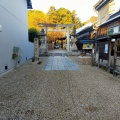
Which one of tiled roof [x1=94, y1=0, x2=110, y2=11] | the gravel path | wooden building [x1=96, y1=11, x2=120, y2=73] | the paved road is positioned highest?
tiled roof [x1=94, y1=0, x2=110, y2=11]

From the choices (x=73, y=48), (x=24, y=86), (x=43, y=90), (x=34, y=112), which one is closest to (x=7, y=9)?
(x=24, y=86)

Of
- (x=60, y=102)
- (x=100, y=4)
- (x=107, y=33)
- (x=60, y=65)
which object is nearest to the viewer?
(x=60, y=102)

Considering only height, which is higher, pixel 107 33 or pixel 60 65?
pixel 107 33

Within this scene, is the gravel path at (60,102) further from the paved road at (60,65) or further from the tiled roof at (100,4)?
the tiled roof at (100,4)

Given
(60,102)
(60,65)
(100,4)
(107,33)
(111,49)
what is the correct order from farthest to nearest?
(100,4) < (60,65) < (107,33) < (111,49) < (60,102)

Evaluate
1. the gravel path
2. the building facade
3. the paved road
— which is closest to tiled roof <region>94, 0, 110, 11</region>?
the building facade

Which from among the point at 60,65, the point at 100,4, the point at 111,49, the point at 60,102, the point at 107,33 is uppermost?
the point at 100,4

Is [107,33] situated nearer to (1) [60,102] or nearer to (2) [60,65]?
(2) [60,65]

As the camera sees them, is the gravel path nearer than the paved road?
Yes

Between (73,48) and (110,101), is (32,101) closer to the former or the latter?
(110,101)

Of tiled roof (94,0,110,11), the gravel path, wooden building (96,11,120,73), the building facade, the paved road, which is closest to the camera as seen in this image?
the gravel path

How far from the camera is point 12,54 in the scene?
10414mm

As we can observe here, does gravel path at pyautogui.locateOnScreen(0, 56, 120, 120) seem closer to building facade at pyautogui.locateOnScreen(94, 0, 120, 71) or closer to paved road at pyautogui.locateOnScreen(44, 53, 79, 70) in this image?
building facade at pyautogui.locateOnScreen(94, 0, 120, 71)

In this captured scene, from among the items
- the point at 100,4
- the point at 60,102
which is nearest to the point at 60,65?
the point at 100,4
